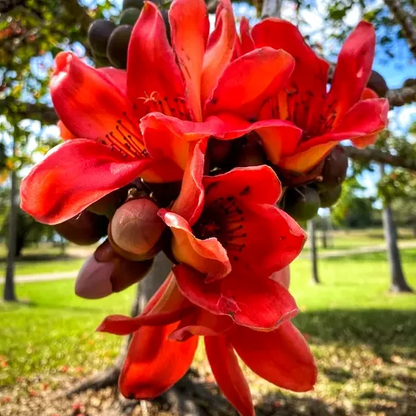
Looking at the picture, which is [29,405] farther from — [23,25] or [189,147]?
[189,147]

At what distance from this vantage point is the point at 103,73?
0.65m

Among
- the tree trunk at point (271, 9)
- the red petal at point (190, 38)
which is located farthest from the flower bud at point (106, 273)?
the tree trunk at point (271, 9)

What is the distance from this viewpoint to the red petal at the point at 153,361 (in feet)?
1.99

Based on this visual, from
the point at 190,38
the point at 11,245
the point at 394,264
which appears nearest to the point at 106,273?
the point at 190,38

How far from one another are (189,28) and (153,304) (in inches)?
14.3

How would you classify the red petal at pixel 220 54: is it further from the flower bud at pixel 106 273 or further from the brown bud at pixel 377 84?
the brown bud at pixel 377 84

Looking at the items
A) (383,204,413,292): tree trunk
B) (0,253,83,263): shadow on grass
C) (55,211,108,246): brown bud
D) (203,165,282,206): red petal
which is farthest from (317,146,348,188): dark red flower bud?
(0,253,83,263): shadow on grass

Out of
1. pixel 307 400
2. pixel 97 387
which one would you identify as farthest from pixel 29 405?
pixel 307 400

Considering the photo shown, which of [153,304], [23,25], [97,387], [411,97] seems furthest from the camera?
[97,387]

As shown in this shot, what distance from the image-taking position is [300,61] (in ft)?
2.32

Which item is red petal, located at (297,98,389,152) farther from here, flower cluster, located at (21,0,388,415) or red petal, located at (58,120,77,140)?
red petal, located at (58,120,77,140)

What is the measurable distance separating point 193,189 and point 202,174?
18 millimetres

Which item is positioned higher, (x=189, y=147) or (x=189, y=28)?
(x=189, y=28)

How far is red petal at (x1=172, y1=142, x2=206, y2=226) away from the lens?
0.46m
